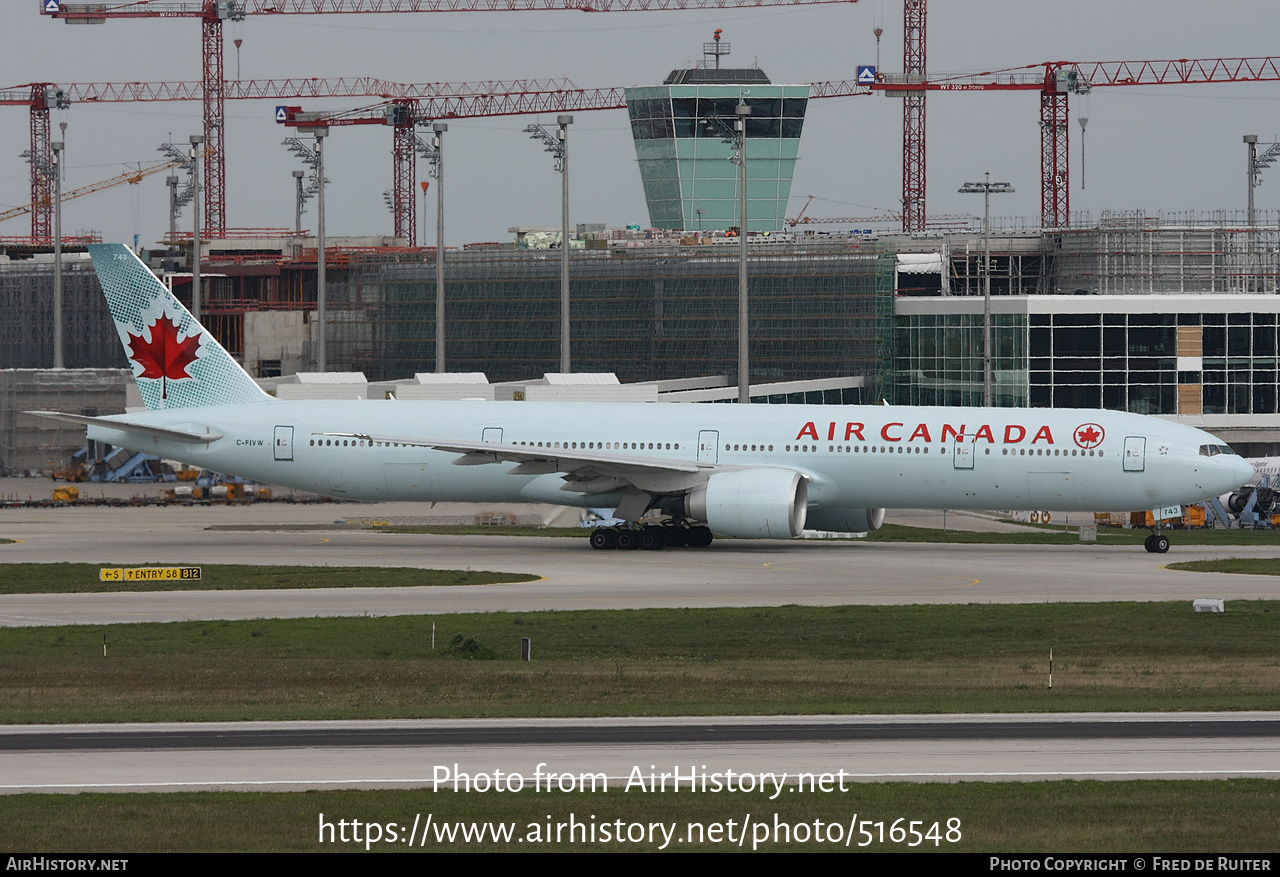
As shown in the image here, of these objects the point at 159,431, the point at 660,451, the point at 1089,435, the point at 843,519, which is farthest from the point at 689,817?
the point at 159,431

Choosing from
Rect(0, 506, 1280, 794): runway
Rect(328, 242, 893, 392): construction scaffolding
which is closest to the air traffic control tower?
Rect(328, 242, 893, 392): construction scaffolding

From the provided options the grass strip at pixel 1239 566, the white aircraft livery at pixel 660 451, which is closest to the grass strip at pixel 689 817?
the grass strip at pixel 1239 566

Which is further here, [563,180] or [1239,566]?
[563,180]

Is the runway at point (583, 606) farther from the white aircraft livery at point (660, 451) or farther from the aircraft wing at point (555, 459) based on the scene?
the aircraft wing at point (555, 459)

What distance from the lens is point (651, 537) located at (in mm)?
52625

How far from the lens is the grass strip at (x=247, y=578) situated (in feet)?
141

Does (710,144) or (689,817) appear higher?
(710,144)

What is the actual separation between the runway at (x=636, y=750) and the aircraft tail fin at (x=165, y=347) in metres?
33.6

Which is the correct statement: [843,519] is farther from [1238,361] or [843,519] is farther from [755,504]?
[1238,361]

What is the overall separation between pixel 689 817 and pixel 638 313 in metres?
104

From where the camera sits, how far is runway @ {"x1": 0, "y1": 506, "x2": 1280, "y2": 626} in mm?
39500

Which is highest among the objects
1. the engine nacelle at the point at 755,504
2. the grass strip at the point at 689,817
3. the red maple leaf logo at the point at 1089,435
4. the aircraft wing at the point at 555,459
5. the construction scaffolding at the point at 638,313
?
the construction scaffolding at the point at 638,313

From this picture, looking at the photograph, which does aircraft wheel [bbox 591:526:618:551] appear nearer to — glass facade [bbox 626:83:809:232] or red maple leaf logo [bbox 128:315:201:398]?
red maple leaf logo [bbox 128:315:201:398]

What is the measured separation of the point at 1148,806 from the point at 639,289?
103965 millimetres
